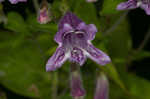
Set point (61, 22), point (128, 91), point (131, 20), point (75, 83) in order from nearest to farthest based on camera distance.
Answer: point (61, 22), point (75, 83), point (128, 91), point (131, 20)

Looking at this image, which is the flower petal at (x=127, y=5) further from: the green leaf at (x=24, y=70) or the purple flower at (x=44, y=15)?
the green leaf at (x=24, y=70)

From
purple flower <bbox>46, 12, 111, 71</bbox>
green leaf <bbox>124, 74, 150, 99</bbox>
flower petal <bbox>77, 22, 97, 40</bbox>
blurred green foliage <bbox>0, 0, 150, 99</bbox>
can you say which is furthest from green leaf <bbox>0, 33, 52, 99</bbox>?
flower petal <bbox>77, 22, 97, 40</bbox>

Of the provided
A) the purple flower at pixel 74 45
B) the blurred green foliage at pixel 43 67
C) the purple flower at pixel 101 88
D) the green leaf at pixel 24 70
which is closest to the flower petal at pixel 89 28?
the purple flower at pixel 74 45

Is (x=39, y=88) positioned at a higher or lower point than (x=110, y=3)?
lower

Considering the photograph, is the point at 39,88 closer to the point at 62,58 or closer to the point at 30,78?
the point at 30,78

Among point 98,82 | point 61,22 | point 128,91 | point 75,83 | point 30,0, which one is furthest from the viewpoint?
point 30,0

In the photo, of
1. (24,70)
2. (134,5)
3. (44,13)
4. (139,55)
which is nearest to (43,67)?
(24,70)

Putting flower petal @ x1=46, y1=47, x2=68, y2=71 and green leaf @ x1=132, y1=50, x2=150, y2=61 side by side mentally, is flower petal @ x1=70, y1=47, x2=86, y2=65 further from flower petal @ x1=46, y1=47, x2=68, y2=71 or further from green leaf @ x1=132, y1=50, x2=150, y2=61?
green leaf @ x1=132, y1=50, x2=150, y2=61

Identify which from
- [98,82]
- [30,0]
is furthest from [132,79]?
[30,0]
